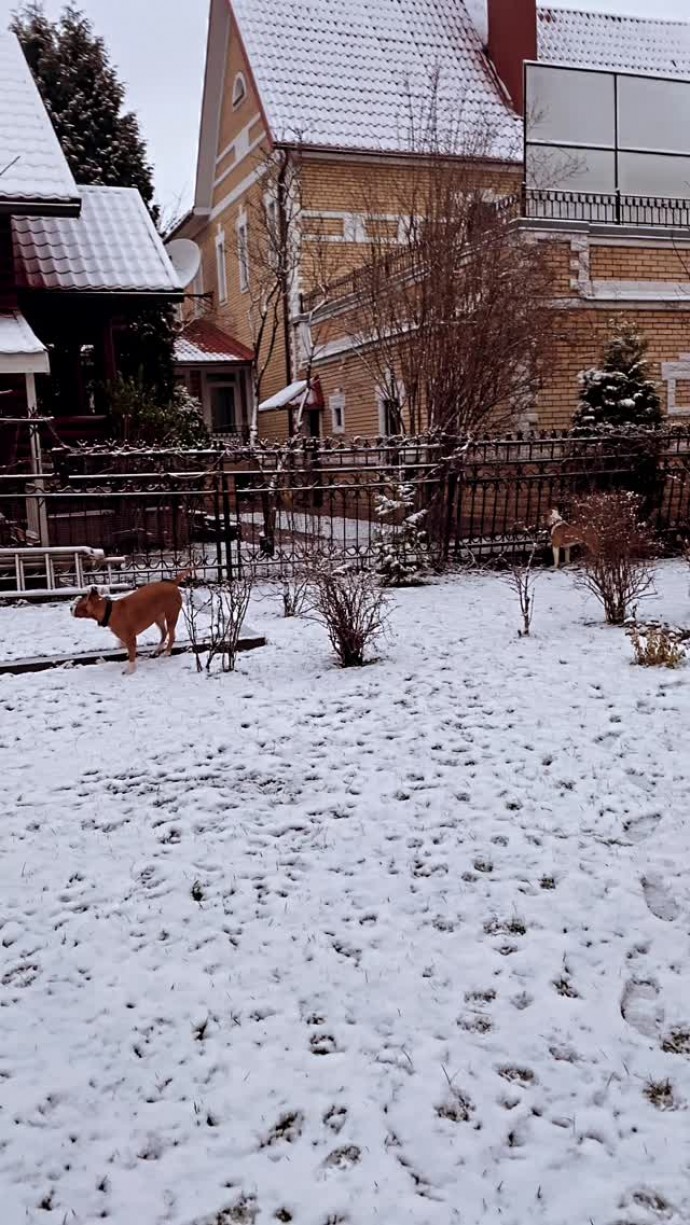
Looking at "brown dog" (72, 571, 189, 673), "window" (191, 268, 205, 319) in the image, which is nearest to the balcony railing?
"brown dog" (72, 571, 189, 673)

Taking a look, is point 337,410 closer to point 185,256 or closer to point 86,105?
point 185,256

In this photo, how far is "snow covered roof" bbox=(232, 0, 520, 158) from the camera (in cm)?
2177

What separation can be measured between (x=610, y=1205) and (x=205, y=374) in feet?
83.3

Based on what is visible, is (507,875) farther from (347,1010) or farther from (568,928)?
(347,1010)

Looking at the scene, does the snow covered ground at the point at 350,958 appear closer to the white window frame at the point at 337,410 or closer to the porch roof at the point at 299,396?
the white window frame at the point at 337,410

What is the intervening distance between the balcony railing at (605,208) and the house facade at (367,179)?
0.04 metres

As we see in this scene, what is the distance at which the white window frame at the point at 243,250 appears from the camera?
22516 millimetres

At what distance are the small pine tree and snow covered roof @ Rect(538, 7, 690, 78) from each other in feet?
51.7

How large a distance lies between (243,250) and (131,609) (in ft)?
57.6

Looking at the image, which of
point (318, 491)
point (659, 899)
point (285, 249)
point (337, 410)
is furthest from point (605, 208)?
point (659, 899)

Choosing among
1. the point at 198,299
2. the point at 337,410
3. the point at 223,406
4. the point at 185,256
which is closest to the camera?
the point at 185,256

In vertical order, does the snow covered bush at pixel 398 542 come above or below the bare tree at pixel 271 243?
below

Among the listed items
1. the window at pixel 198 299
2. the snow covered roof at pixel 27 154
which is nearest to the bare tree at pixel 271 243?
the snow covered roof at pixel 27 154

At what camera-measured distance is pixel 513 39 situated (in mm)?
23531
